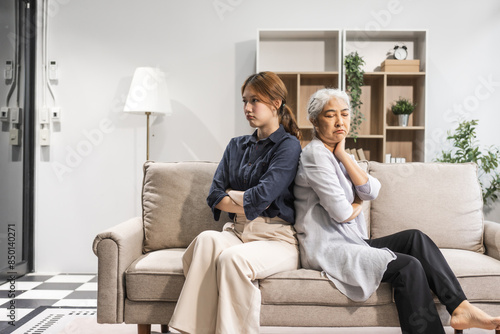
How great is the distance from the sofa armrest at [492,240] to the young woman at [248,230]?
967 mm

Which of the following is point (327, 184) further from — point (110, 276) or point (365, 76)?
point (365, 76)

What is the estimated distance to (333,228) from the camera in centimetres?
185

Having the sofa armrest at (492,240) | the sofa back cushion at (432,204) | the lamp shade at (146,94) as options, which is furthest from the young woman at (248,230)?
the lamp shade at (146,94)

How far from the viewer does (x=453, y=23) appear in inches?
140

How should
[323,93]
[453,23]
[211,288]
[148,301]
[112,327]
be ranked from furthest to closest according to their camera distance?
[453,23], [112,327], [323,93], [148,301], [211,288]

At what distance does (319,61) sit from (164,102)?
1.27m

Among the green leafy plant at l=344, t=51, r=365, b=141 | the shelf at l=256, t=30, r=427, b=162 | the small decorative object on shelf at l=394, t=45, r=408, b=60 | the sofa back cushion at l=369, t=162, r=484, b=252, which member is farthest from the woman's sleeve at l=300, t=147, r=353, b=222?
the small decorative object on shelf at l=394, t=45, r=408, b=60

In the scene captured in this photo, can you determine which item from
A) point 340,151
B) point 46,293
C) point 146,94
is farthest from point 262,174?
point 46,293

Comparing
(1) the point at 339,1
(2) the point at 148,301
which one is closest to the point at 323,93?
(2) the point at 148,301

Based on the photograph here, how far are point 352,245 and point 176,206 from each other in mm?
920

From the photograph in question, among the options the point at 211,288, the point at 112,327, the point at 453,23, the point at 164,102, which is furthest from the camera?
the point at 453,23

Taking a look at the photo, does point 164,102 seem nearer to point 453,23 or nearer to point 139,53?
point 139,53

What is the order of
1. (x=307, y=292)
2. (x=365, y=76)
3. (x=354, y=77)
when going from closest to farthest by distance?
1. (x=307, y=292)
2. (x=354, y=77)
3. (x=365, y=76)

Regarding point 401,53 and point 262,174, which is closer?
point 262,174
